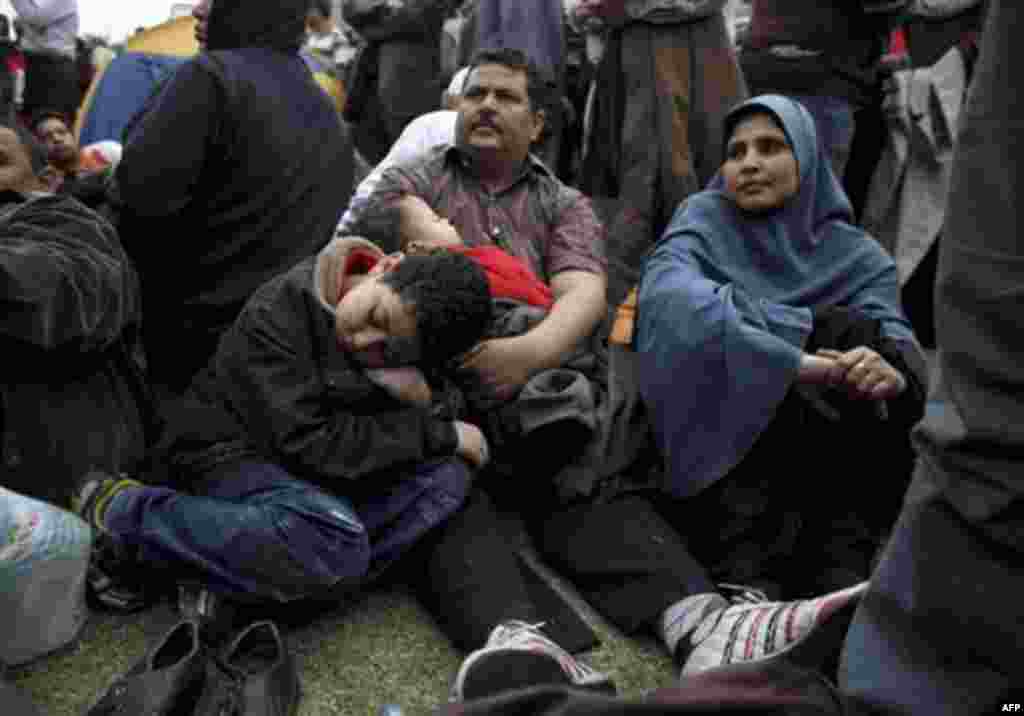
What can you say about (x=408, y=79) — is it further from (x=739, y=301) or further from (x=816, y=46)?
(x=739, y=301)

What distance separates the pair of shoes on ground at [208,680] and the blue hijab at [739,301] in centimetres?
109

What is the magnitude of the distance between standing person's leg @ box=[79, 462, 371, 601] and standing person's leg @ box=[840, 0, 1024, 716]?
1.19 m

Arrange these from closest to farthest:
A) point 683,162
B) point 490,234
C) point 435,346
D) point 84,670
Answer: point 84,670
point 435,346
point 490,234
point 683,162

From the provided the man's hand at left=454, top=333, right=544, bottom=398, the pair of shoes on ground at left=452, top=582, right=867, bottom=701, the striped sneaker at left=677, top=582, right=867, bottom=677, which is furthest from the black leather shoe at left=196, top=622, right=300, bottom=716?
the man's hand at left=454, top=333, right=544, bottom=398

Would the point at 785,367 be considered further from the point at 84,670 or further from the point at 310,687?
the point at 84,670

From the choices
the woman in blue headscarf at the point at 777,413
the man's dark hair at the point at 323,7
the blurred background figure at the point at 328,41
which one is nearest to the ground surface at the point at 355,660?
the woman in blue headscarf at the point at 777,413

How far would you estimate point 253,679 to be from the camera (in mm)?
1771

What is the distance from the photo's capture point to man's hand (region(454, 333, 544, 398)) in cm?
245

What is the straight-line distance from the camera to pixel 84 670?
1935 millimetres

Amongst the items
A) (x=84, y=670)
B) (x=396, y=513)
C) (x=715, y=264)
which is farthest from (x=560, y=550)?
(x=84, y=670)

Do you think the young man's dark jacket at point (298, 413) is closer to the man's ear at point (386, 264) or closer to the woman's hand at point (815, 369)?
the man's ear at point (386, 264)

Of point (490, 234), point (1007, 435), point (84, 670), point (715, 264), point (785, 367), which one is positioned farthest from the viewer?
point (490, 234)

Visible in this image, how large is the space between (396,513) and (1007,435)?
1424 millimetres

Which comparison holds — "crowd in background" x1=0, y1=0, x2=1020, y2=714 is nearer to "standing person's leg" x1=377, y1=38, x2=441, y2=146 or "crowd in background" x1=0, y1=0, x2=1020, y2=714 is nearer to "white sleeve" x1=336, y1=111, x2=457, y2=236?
"white sleeve" x1=336, y1=111, x2=457, y2=236
